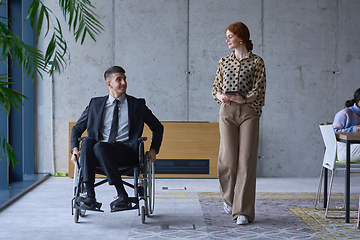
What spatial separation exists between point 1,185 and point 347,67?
478 centimetres

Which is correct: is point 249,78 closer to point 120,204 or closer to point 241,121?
point 241,121

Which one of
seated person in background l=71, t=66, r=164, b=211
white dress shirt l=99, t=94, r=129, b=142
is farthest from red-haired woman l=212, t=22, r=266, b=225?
white dress shirt l=99, t=94, r=129, b=142

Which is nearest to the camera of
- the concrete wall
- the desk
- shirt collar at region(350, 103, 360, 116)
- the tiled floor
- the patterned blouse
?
the tiled floor

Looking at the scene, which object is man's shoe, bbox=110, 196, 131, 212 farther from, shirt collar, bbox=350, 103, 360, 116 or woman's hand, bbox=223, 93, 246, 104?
shirt collar, bbox=350, 103, 360, 116

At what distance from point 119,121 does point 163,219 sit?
862 millimetres

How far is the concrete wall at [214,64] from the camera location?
17.0 feet

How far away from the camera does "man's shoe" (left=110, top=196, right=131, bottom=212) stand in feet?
8.34

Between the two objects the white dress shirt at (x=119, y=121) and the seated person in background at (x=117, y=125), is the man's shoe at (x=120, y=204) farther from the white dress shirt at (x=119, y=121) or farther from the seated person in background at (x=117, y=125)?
the white dress shirt at (x=119, y=121)

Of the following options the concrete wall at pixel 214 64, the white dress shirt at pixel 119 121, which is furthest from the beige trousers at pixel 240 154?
the concrete wall at pixel 214 64

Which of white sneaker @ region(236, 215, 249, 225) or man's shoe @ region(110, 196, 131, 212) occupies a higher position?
man's shoe @ region(110, 196, 131, 212)

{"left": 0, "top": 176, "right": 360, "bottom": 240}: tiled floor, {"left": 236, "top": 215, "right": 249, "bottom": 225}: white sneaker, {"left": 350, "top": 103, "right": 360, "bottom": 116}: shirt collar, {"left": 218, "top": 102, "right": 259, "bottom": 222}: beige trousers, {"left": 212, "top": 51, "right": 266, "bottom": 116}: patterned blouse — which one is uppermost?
{"left": 212, "top": 51, "right": 266, "bottom": 116}: patterned blouse

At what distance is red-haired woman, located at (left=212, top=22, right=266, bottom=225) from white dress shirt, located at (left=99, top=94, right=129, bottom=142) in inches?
30.3

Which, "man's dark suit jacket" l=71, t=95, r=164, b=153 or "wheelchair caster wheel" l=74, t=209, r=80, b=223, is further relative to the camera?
"man's dark suit jacket" l=71, t=95, r=164, b=153

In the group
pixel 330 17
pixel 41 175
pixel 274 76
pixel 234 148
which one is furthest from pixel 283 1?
pixel 41 175
